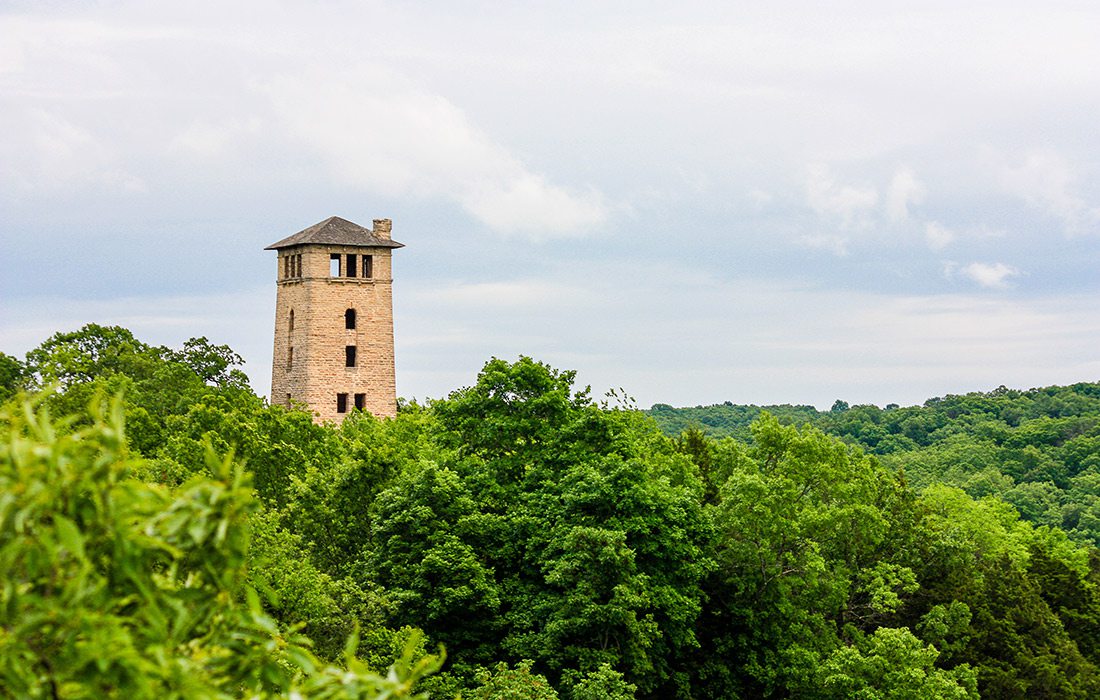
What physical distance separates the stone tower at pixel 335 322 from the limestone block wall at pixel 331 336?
1.6 inches

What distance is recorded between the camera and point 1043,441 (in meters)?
111

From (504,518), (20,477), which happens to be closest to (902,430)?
(504,518)

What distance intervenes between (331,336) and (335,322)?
656 mm

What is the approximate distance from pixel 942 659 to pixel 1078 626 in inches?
367

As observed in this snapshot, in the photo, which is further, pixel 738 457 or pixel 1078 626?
pixel 1078 626

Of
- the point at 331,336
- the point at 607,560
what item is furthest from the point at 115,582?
the point at 331,336

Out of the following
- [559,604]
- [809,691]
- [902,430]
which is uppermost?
[902,430]

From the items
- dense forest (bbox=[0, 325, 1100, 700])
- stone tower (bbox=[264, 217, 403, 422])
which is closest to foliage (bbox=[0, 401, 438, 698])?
dense forest (bbox=[0, 325, 1100, 700])

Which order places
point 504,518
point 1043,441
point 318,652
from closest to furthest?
1. point 318,652
2. point 504,518
3. point 1043,441

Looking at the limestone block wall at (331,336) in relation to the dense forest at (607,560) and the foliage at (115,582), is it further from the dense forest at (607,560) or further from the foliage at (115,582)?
the foliage at (115,582)

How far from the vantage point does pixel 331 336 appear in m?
63.9

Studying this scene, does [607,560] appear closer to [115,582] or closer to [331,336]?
[115,582]

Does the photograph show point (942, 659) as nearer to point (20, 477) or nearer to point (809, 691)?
point (809, 691)

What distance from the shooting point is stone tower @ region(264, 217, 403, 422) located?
63438mm
